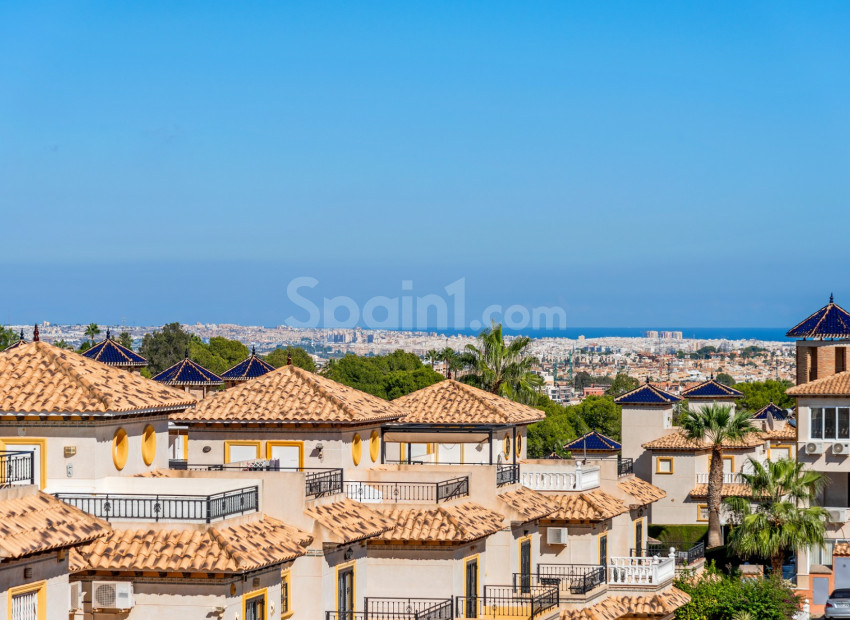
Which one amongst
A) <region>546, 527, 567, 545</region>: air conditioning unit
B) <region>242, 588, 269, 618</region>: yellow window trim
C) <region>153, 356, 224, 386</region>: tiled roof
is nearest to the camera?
<region>242, 588, 269, 618</region>: yellow window trim

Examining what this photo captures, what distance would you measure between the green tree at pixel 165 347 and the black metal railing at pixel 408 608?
121902 millimetres

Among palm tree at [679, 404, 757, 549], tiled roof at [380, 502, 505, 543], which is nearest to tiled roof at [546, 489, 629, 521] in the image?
tiled roof at [380, 502, 505, 543]

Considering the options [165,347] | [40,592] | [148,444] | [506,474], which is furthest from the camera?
[165,347]

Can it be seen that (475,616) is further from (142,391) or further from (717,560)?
(717,560)

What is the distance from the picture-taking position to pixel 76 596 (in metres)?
26.1

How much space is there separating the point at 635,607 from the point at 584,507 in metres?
3.02

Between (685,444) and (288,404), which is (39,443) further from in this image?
(685,444)

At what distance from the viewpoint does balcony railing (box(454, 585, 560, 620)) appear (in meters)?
35.5

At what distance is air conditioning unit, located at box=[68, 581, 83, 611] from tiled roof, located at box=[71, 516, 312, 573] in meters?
0.34

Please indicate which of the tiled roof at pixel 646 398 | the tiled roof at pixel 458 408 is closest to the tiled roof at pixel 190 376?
the tiled roof at pixel 646 398

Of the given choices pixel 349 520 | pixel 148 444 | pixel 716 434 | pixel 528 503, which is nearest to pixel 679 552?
pixel 716 434

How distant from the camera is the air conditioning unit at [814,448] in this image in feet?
218

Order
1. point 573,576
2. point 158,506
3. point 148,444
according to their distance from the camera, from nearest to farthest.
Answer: point 158,506 → point 148,444 → point 573,576

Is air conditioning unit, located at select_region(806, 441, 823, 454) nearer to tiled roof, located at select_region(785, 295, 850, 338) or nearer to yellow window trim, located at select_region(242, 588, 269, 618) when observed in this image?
tiled roof, located at select_region(785, 295, 850, 338)
